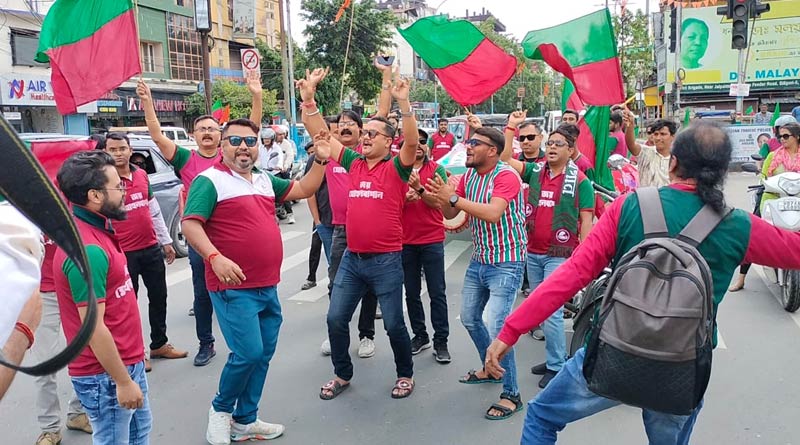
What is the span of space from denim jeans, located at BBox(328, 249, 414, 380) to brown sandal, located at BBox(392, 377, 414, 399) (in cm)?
28

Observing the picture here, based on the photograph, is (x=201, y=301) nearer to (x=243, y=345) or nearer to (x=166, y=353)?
(x=166, y=353)

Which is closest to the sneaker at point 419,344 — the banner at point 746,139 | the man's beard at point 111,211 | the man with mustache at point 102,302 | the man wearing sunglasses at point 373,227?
the man wearing sunglasses at point 373,227

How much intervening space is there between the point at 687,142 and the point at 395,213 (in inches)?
90.6

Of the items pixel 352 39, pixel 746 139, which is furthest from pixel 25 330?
pixel 352 39

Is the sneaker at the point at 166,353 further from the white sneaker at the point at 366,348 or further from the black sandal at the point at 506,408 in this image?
the black sandal at the point at 506,408

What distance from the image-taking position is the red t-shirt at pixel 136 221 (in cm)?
514

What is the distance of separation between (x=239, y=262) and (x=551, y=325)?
222 cm

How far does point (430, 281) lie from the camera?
5461mm

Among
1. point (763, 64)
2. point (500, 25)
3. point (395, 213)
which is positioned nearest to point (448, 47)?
point (395, 213)

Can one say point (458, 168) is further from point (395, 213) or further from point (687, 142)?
point (687, 142)

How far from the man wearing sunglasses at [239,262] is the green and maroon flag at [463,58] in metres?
3.68

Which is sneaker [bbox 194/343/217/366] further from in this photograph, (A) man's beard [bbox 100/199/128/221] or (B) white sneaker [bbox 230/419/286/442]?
(A) man's beard [bbox 100/199/128/221]

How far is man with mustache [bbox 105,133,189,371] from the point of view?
5129 mm

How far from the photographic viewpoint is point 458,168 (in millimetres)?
9148
